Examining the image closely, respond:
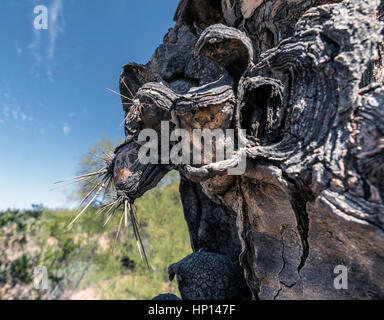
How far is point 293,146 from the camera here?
116cm

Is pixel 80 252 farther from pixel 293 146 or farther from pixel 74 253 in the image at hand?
pixel 293 146

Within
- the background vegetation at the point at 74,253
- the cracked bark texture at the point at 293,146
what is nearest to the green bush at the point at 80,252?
the background vegetation at the point at 74,253

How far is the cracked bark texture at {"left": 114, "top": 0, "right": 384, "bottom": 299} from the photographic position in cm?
93

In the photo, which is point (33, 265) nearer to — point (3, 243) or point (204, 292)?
point (3, 243)

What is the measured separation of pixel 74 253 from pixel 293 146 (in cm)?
812

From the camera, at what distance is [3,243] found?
18.4 ft

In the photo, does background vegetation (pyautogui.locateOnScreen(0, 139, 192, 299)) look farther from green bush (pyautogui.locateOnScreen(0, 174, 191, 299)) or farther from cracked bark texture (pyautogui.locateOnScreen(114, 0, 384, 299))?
cracked bark texture (pyautogui.locateOnScreen(114, 0, 384, 299))

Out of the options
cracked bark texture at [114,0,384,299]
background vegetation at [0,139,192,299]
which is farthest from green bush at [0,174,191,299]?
cracked bark texture at [114,0,384,299]

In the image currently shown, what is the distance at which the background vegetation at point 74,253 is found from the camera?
5.64 m

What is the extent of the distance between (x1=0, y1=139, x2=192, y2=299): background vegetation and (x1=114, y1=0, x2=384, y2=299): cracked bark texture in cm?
333

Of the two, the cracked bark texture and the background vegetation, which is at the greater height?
the cracked bark texture

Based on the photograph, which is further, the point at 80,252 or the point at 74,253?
the point at 80,252

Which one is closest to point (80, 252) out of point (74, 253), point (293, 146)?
point (74, 253)
